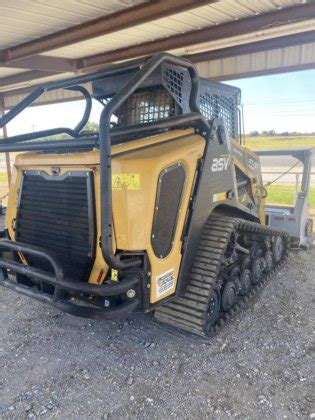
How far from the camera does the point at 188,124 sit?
3.14 m

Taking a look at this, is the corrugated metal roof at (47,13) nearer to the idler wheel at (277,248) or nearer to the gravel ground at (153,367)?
the idler wheel at (277,248)

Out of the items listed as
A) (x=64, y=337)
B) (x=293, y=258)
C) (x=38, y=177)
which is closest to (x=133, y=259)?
(x=38, y=177)

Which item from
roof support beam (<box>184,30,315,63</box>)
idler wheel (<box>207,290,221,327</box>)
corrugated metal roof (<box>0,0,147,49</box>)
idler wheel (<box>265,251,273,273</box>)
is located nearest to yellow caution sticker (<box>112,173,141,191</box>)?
idler wheel (<box>207,290,221,327</box>)

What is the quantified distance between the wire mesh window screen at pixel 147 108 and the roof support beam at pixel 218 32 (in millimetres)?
2751

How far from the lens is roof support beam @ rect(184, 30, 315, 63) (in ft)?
21.1

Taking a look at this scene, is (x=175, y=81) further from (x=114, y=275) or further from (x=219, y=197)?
(x=114, y=275)

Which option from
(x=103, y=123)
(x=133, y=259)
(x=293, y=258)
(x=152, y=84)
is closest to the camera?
(x=103, y=123)

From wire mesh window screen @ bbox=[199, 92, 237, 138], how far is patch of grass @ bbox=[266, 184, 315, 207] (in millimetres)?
6461

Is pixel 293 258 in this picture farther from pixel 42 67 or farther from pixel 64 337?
pixel 42 67

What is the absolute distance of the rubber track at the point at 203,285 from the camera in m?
3.25

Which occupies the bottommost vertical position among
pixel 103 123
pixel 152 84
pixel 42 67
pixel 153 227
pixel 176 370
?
pixel 176 370

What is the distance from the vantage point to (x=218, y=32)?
5754mm

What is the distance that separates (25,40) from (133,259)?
556 centimetres

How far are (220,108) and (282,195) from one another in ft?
29.0
